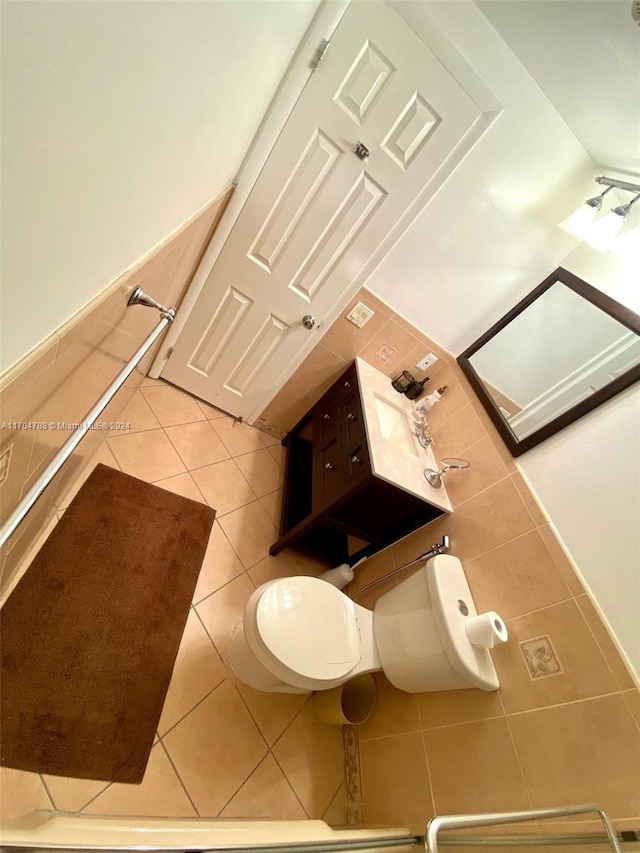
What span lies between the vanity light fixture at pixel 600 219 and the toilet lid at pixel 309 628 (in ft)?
6.34

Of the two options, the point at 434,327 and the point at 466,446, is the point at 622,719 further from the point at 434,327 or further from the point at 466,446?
the point at 434,327

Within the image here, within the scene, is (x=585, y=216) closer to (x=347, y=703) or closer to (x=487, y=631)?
(x=487, y=631)

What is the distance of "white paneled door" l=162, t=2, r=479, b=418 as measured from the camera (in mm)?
1249

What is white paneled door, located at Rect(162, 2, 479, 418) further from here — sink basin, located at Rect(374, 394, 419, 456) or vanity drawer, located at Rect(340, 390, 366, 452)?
sink basin, located at Rect(374, 394, 419, 456)

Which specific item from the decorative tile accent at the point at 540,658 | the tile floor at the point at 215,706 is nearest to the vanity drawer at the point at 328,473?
the tile floor at the point at 215,706

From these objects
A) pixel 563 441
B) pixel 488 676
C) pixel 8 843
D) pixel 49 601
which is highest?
pixel 563 441

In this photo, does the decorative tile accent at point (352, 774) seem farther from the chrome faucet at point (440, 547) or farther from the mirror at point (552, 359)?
the mirror at point (552, 359)

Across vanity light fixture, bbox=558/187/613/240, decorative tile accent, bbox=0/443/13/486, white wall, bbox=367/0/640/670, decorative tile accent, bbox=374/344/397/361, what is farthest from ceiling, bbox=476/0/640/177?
decorative tile accent, bbox=0/443/13/486

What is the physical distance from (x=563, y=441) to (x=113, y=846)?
1.65 m

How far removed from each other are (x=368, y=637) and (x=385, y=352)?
162cm

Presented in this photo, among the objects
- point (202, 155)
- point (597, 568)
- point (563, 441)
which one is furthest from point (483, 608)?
point (202, 155)

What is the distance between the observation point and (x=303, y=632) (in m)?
1.13

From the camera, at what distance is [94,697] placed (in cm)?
102

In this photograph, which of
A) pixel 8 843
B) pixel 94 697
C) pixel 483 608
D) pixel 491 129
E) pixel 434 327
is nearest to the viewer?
pixel 8 843
